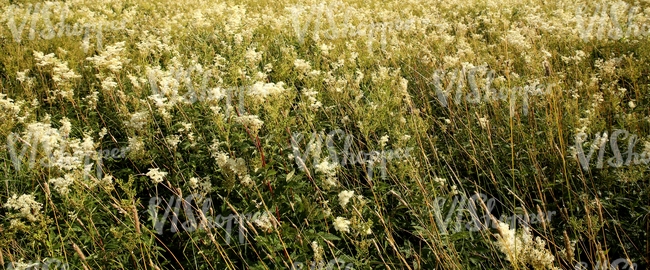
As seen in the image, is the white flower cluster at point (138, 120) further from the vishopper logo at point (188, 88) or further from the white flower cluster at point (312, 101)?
the white flower cluster at point (312, 101)

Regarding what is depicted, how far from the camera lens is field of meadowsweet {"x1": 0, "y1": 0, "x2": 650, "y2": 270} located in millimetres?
1997

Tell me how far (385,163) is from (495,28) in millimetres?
4071

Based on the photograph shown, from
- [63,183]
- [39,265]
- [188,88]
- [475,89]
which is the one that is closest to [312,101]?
[188,88]

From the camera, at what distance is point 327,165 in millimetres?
2246

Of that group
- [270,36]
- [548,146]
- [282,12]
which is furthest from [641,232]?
[282,12]

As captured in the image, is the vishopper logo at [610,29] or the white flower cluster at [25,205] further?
the vishopper logo at [610,29]

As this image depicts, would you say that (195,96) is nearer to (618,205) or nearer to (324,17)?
(618,205)

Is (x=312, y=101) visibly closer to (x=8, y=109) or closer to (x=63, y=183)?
(x=63, y=183)

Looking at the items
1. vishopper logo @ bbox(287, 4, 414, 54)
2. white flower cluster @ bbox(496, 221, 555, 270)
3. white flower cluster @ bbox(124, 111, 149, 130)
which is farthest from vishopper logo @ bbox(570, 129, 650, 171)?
white flower cluster @ bbox(124, 111, 149, 130)

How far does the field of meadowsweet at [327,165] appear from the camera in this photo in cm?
200

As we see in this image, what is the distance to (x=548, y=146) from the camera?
107 inches

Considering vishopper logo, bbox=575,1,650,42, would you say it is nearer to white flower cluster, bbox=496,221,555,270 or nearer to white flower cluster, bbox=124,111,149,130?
white flower cluster, bbox=496,221,555,270

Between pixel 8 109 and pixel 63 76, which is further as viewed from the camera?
pixel 63 76

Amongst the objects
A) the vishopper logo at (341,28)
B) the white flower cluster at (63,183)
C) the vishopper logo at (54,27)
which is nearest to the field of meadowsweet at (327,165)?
the white flower cluster at (63,183)
